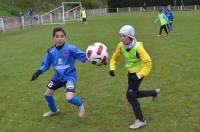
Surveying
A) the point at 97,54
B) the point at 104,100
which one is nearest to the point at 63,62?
the point at 97,54

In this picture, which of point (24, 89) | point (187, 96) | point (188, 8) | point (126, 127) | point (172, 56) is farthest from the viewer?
point (188, 8)

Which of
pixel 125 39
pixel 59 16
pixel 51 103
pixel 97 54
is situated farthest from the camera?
pixel 59 16

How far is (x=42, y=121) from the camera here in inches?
320

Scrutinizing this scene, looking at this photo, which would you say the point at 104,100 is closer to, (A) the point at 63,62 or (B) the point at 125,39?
(A) the point at 63,62

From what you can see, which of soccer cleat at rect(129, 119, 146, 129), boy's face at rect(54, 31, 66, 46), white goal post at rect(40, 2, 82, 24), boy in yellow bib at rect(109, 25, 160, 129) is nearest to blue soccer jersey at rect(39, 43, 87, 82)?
boy's face at rect(54, 31, 66, 46)

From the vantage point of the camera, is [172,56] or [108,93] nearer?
[108,93]

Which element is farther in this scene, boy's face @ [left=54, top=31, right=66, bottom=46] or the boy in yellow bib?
boy's face @ [left=54, top=31, right=66, bottom=46]

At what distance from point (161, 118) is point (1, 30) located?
2866cm

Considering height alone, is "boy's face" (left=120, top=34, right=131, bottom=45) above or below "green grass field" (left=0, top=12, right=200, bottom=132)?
above

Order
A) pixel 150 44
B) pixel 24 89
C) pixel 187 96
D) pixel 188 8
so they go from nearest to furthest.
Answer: pixel 187 96 → pixel 24 89 → pixel 150 44 → pixel 188 8

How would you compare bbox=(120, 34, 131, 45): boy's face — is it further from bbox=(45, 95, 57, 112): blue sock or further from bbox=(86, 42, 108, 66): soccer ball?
bbox=(45, 95, 57, 112): blue sock

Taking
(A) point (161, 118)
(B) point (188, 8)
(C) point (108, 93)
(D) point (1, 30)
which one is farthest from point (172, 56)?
(B) point (188, 8)

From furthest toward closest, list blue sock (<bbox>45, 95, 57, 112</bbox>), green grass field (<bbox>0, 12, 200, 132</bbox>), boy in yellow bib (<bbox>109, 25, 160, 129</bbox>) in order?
1. blue sock (<bbox>45, 95, 57, 112</bbox>)
2. green grass field (<bbox>0, 12, 200, 132</bbox>)
3. boy in yellow bib (<bbox>109, 25, 160, 129</bbox>)

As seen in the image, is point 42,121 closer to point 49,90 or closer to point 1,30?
point 49,90
